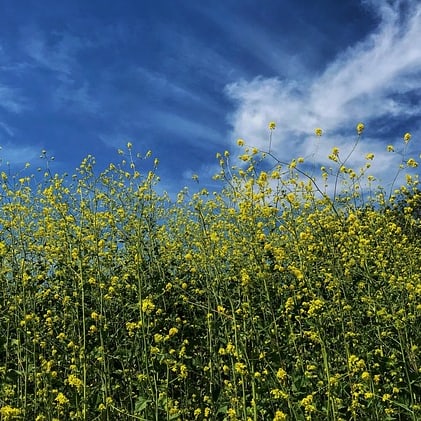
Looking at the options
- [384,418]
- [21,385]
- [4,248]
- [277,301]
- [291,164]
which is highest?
[291,164]

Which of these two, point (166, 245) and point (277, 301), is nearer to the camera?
point (277, 301)

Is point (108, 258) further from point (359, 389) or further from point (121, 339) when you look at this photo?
point (359, 389)

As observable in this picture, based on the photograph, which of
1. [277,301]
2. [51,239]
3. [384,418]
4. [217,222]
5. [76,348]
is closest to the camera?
[384,418]

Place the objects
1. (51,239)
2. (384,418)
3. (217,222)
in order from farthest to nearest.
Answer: (217,222) < (51,239) < (384,418)

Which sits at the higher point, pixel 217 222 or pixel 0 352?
pixel 217 222

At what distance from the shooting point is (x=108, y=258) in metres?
5.62

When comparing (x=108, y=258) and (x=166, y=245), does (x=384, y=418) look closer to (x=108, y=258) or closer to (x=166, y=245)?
(x=108, y=258)

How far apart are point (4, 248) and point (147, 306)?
1.88 meters

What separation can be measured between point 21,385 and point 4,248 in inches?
50.4

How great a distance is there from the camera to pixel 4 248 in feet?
16.1

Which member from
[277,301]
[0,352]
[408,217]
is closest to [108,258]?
[0,352]

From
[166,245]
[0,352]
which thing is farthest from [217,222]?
[0,352]

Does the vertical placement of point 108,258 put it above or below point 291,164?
below

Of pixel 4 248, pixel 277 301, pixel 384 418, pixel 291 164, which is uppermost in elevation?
pixel 291 164
